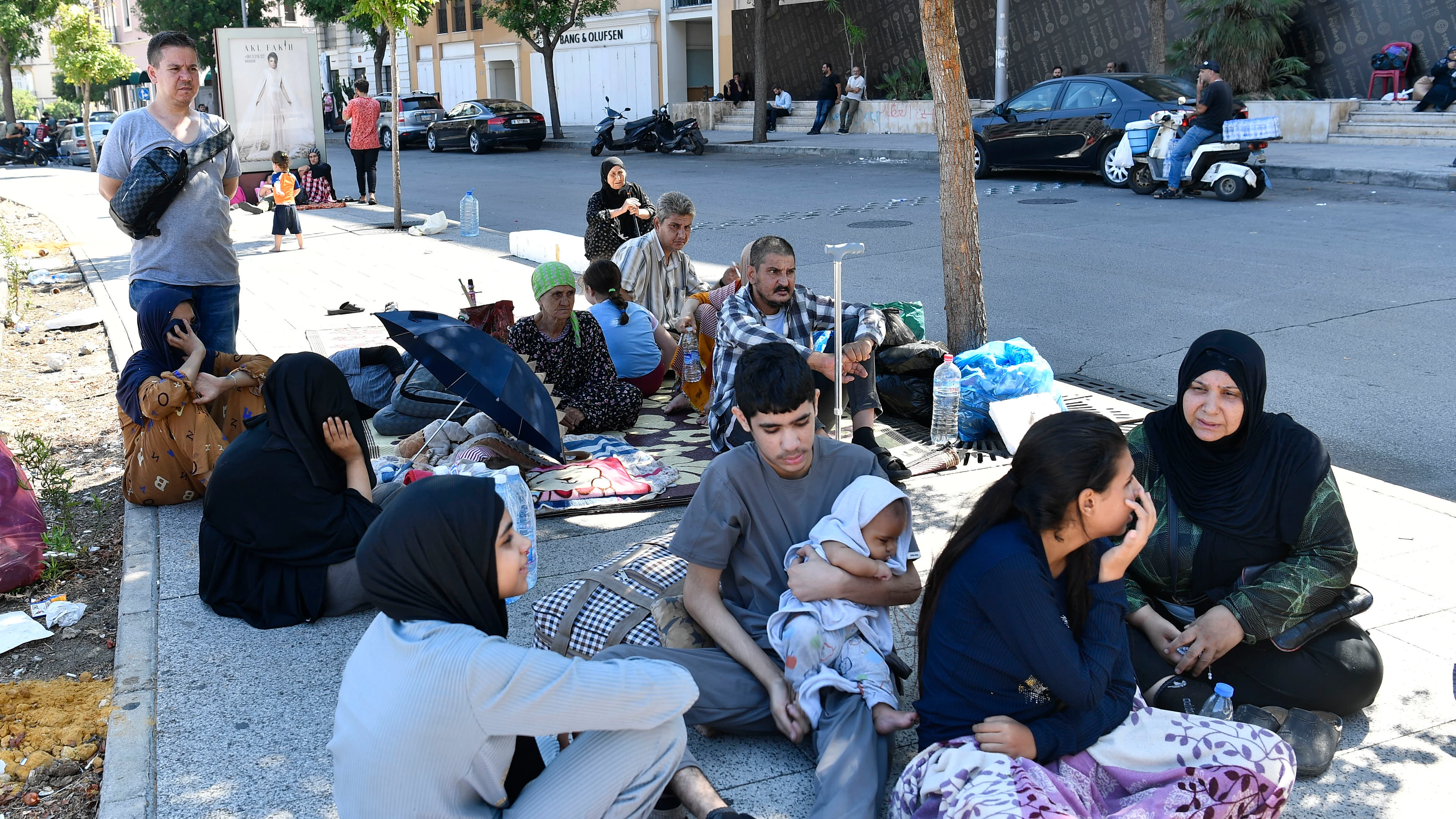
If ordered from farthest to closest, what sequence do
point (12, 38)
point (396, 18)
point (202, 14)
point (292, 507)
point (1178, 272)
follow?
point (202, 14)
point (12, 38)
point (396, 18)
point (1178, 272)
point (292, 507)

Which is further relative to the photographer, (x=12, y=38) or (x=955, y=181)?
(x=12, y=38)

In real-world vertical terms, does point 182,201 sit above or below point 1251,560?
above

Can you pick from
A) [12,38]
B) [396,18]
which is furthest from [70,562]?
[12,38]

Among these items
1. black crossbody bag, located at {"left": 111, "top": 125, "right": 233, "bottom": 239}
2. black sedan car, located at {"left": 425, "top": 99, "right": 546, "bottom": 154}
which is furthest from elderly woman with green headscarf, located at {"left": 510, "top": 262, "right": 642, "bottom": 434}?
black sedan car, located at {"left": 425, "top": 99, "right": 546, "bottom": 154}

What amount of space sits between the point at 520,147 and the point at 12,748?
28.5 m

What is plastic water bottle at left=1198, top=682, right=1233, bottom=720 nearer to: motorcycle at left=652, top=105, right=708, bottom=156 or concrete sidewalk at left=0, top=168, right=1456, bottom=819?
concrete sidewalk at left=0, top=168, right=1456, bottom=819

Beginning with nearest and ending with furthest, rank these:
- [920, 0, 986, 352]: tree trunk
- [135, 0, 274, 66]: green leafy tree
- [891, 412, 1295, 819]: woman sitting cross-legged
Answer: [891, 412, 1295, 819]: woman sitting cross-legged → [920, 0, 986, 352]: tree trunk → [135, 0, 274, 66]: green leafy tree

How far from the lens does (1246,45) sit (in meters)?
20.5

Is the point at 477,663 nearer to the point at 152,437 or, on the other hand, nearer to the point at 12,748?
the point at 12,748

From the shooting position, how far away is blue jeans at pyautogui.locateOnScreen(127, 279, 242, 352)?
554cm

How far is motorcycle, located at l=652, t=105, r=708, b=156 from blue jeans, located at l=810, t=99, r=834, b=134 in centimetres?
311

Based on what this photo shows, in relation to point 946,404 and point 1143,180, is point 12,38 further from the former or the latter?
point 946,404

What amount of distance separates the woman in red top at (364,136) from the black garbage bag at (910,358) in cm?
1222

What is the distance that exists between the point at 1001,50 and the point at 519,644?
1975 cm
